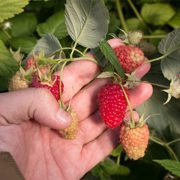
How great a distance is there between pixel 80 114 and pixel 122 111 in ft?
0.65

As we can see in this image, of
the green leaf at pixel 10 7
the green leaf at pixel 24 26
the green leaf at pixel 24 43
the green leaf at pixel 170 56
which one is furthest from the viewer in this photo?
the green leaf at pixel 24 26

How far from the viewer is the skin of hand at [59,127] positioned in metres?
1.30

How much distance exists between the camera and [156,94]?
5.07 feet

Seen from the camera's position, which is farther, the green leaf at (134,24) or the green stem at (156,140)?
the green leaf at (134,24)

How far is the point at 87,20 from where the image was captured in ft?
4.48

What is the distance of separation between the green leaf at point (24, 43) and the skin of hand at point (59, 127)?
21 centimetres

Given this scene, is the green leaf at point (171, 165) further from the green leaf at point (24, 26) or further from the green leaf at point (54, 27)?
the green leaf at point (24, 26)

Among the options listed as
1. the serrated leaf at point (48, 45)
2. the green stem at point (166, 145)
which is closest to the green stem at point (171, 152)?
the green stem at point (166, 145)

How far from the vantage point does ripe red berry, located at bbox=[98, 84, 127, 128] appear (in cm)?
134

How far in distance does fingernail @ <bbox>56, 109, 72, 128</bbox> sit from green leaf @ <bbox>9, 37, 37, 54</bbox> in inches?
15.4

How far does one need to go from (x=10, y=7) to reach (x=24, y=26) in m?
0.24

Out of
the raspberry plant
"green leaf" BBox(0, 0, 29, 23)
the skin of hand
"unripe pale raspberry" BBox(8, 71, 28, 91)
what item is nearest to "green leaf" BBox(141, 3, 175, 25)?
the raspberry plant

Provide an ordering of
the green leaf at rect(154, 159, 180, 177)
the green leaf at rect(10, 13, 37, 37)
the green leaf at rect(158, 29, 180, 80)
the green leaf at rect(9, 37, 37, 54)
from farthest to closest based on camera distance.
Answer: the green leaf at rect(10, 13, 37, 37) < the green leaf at rect(9, 37, 37, 54) < the green leaf at rect(158, 29, 180, 80) < the green leaf at rect(154, 159, 180, 177)

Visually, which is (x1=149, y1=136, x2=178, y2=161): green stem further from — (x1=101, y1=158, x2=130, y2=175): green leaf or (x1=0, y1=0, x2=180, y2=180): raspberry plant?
(x1=101, y1=158, x2=130, y2=175): green leaf
